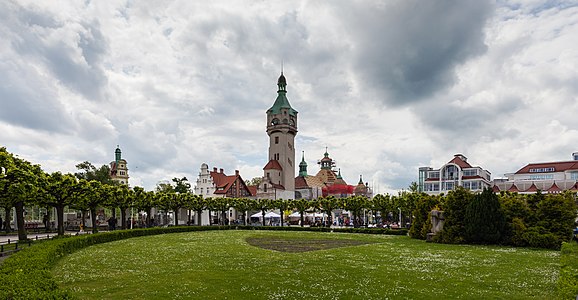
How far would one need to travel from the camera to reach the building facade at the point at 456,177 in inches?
3332

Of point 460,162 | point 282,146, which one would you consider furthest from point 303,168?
point 460,162

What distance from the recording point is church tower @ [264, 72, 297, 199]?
318 ft

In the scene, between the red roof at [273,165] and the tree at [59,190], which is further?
the red roof at [273,165]

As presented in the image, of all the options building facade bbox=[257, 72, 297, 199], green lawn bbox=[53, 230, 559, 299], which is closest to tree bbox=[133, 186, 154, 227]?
green lawn bbox=[53, 230, 559, 299]

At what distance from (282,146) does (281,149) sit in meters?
0.81

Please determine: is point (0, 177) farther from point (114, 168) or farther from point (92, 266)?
point (114, 168)

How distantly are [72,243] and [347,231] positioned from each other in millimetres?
32613

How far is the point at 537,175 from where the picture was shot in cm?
8619

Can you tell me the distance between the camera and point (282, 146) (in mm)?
99250

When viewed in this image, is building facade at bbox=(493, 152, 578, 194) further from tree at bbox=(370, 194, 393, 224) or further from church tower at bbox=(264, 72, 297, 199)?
church tower at bbox=(264, 72, 297, 199)

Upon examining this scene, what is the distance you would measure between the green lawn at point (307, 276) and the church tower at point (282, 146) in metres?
74.5

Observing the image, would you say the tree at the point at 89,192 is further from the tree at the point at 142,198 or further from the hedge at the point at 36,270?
the tree at the point at 142,198

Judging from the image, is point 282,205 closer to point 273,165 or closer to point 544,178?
point 273,165

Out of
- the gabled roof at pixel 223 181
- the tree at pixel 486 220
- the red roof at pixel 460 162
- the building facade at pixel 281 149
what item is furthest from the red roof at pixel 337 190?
the tree at pixel 486 220
